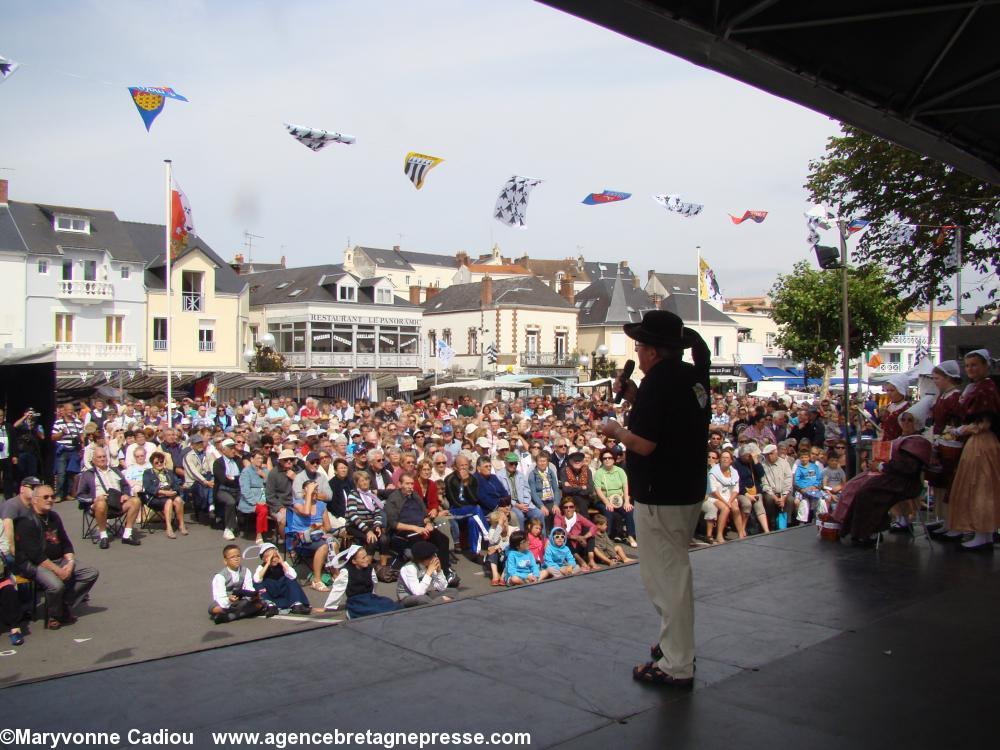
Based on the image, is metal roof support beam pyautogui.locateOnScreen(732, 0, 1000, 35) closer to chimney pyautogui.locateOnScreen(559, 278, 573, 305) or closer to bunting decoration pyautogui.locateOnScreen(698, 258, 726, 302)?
bunting decoration pyautogui.locateOnScreen(698, 258, 726, 302)

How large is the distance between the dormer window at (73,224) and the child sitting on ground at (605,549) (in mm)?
34952

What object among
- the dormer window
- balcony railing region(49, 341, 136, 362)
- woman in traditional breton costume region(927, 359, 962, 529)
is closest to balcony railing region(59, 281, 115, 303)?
balcony railing region(49, 341, 136, 362)

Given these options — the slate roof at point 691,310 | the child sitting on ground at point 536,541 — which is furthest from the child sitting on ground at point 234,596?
the slate roof at point 691,310

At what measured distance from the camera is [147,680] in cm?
328

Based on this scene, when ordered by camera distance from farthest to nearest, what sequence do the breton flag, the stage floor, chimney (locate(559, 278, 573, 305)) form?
chimney (locate(559, 278, 573, 305)) → the breton flag → the stage floor

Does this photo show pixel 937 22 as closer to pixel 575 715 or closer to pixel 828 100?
pixel 828 100

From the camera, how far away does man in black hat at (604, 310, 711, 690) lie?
10.9 ft

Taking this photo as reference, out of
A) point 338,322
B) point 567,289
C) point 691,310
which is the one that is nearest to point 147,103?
point 338,322

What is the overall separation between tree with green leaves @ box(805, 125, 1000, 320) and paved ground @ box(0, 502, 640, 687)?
28.4ft

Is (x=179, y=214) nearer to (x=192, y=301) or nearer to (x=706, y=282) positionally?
(x=706, y=282)

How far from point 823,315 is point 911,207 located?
21199 mm

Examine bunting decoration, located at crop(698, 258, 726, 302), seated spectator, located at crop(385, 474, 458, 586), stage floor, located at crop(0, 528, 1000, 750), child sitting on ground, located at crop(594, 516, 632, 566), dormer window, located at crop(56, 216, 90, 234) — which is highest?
dormer window, located at crop(56, 216, 90, 234)

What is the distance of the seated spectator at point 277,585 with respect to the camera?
8406mm

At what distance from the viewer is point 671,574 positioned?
133 inches
